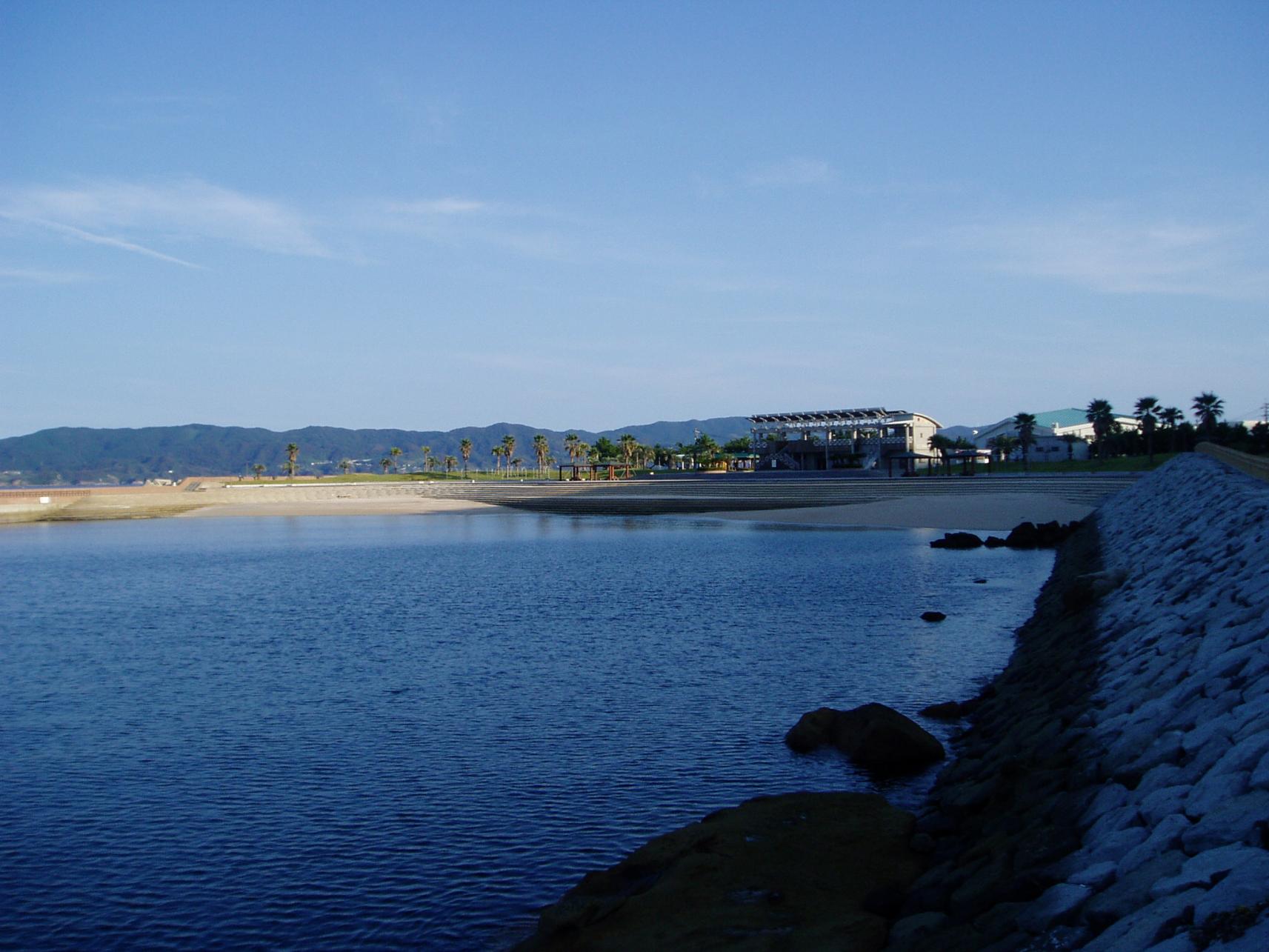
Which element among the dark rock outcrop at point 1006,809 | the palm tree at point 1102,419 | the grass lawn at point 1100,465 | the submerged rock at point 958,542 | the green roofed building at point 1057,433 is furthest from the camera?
the green roofed building at point 1057,433

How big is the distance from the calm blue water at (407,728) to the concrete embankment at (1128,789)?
272 cm

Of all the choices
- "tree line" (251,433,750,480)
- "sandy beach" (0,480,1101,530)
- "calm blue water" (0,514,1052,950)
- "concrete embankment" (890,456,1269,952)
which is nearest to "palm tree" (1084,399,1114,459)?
"sandy beach" (0,480,1101,530)

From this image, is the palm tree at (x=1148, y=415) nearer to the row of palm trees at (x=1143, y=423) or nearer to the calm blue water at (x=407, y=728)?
the row of palm trees at (x=1143, y=423)

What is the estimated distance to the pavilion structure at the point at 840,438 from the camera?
11556 centimetres

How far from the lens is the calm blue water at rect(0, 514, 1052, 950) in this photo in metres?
10.3

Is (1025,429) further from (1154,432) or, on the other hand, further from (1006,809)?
(1006,809)

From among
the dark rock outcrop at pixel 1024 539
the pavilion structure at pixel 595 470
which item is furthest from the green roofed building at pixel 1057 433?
the dark rock outcrop at pixel 1024 539

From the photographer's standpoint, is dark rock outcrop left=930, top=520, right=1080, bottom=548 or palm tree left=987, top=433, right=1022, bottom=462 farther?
palm tree left=987, top=433, right=1022, bottom=462

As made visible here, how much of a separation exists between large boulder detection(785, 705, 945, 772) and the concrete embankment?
0.68 m

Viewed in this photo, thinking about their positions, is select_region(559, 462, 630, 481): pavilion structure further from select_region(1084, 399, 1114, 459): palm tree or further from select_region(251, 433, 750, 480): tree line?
select_region(1084, 399, 1114, 459): palm tree

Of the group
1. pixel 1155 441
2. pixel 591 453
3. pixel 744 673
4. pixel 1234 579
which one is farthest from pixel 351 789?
pixel 591 453

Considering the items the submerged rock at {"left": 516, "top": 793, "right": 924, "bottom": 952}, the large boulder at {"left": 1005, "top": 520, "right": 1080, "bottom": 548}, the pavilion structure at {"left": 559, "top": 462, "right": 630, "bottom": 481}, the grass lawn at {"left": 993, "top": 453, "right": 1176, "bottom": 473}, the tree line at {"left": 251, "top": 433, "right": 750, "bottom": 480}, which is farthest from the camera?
the tree line at {"left": 251, "top": 433, "right": 750, "bottom": 480}

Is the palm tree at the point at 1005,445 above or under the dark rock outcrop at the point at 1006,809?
above

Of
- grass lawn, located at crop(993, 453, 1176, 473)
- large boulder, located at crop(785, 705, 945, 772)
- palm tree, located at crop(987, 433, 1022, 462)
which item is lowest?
large boulder, located at crop(785, 705, 945, 772)
